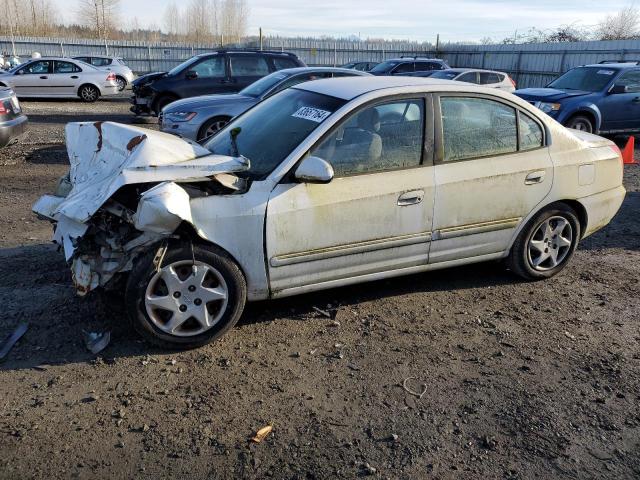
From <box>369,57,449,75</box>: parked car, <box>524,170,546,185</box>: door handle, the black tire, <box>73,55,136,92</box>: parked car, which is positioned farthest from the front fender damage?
<box>73,55,136,92</box>: parked car

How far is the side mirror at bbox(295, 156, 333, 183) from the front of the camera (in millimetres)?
3711

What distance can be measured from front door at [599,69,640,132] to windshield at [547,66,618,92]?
0.29 m

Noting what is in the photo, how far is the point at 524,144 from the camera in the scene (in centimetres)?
464

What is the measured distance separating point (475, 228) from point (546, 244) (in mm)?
865

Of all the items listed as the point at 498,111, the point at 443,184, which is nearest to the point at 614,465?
the point at 443,184

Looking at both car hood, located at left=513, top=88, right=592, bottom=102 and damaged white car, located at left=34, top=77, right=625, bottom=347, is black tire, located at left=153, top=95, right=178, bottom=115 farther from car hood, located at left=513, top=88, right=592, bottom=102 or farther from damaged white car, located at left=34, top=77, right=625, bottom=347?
damaged white car, located at left=34, top=77, right=625, bottom=347

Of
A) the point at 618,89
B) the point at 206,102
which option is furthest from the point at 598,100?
the point at 206,102

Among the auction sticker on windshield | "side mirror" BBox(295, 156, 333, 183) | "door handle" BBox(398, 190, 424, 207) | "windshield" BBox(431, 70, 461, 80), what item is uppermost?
the auction sticker on windshield

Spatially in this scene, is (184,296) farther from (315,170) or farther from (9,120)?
(9,120)

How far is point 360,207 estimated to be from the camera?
156 inches

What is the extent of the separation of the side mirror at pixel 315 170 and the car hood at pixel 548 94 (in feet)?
31.1

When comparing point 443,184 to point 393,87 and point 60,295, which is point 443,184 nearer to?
point 393,87

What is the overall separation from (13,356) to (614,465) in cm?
352

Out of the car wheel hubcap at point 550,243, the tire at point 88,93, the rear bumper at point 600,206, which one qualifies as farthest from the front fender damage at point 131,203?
the tire at point 88,93
